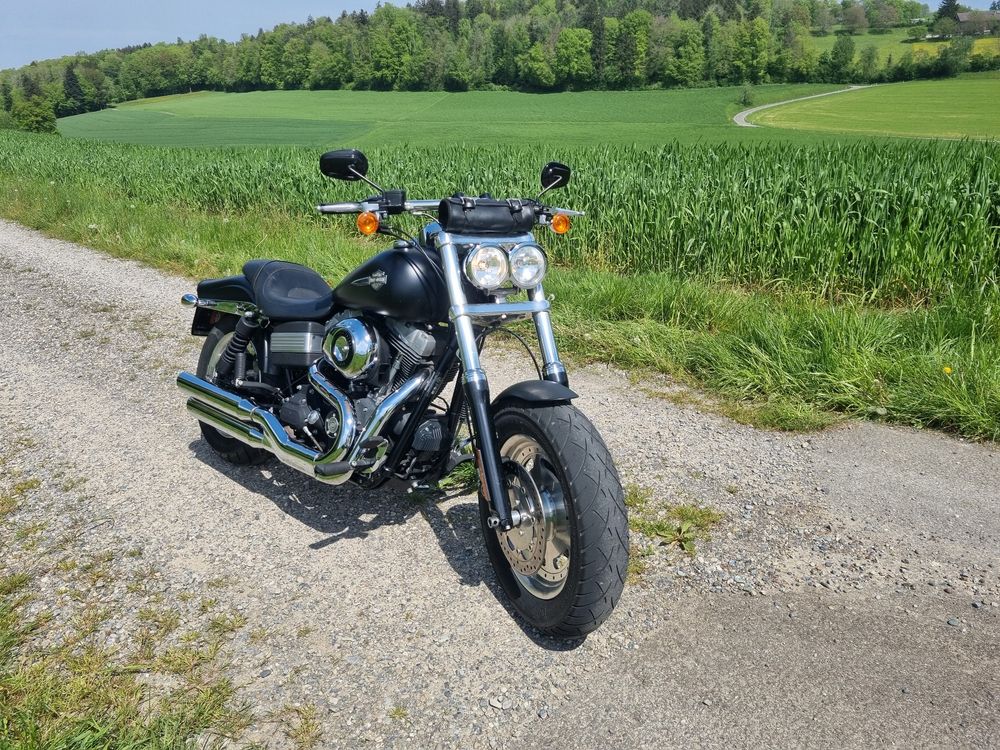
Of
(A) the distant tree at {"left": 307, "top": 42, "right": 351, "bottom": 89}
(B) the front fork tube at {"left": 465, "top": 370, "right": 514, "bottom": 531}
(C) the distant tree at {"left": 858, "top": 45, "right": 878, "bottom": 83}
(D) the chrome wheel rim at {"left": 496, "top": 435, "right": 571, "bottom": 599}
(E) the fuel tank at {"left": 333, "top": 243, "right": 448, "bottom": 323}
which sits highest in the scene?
(A) the distant tree at {"left": 307, "top": 42, "right": 351, "bottom": 89}

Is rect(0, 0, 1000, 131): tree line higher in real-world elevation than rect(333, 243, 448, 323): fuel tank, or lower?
higher

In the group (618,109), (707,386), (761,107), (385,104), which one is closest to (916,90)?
(761,107)

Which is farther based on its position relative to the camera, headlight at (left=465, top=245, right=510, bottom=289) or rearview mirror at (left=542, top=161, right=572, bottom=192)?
rearview mirror at (left=542, top=161, right=572, bottom=192)

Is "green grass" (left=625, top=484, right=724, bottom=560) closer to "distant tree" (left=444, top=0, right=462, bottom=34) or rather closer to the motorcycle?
the motorcycle

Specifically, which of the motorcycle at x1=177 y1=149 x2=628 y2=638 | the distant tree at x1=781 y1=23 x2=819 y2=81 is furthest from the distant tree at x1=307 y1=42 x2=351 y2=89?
the motorcycle at x1=177 y1=149 x2=628 y2=638

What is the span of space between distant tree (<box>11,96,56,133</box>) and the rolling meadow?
39.5 m

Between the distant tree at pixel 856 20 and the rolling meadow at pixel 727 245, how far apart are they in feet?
164

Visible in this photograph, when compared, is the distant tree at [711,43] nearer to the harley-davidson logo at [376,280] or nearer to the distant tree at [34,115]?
the distant tree at [34,115]

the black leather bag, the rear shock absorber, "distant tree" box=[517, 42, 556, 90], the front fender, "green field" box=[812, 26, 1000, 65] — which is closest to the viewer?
the front fender

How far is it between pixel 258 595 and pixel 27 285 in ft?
24.6

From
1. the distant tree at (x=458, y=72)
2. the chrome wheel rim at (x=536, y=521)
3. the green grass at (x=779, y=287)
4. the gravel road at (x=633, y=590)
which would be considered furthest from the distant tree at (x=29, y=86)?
the chrome wheel rim at (x=536, y=521)

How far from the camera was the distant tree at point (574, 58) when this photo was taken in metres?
48.3

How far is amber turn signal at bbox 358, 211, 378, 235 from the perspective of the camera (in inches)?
118

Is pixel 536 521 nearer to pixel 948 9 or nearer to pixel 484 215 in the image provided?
pixel 484 215
